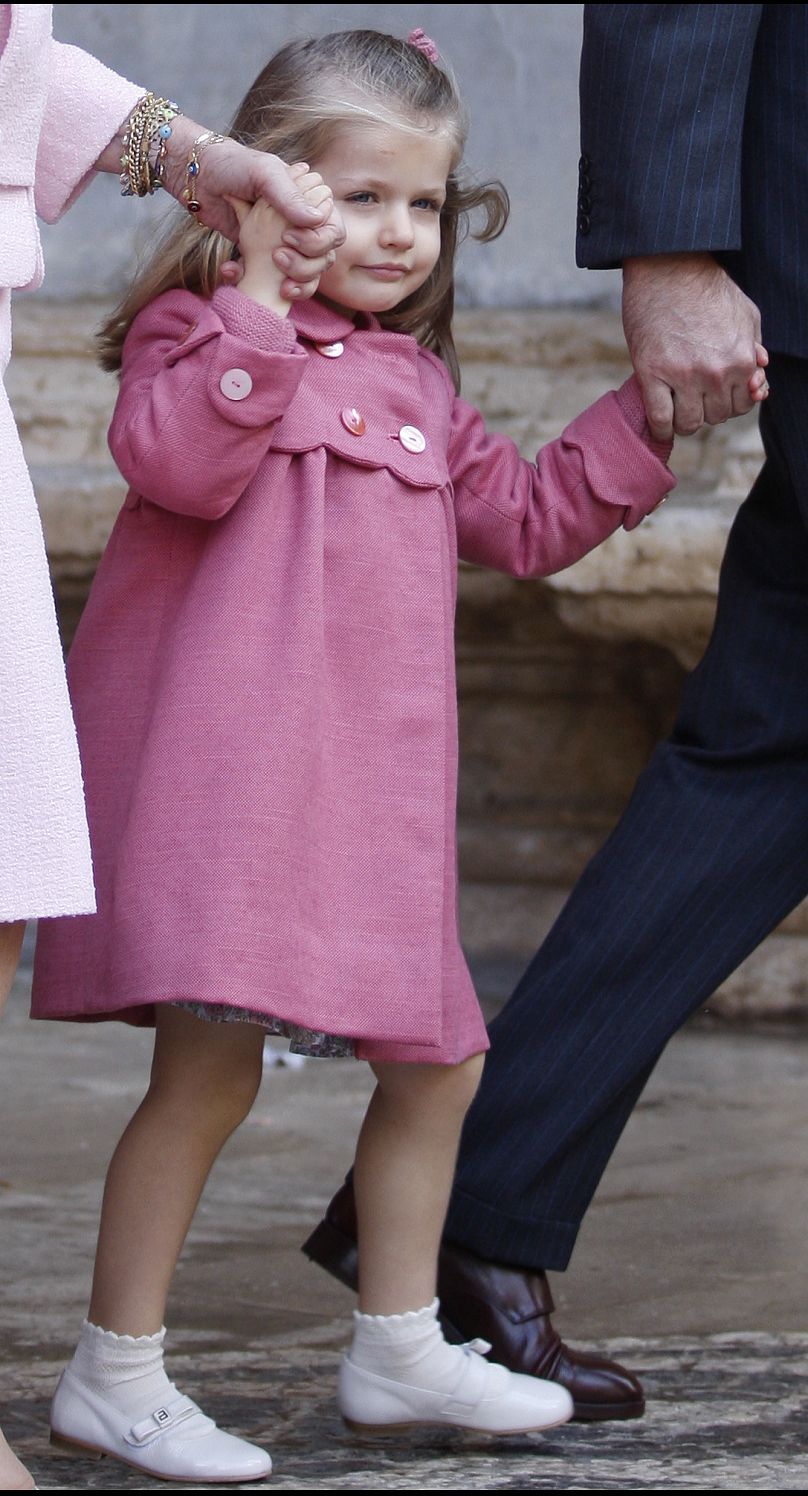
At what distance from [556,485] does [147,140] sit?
0.50 metres

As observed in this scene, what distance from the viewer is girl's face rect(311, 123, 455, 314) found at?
1801 mm

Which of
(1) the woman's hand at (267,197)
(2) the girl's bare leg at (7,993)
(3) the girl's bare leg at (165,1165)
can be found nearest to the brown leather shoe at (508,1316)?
(3) the girl's bare leg at (165,1165)

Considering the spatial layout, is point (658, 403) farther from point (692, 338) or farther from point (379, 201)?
point (379, 201)

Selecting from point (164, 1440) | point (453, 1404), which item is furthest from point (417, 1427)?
point (164, 1440)

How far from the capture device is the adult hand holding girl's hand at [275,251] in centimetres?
165

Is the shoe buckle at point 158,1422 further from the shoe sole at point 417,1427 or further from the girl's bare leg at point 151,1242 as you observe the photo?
the shoe sole at point 417,1427

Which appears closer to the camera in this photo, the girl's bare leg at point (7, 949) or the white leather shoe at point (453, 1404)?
the girl's bare leg at point (7, 949)

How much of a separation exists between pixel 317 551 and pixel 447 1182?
0.57 metres

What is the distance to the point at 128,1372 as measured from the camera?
1.75m

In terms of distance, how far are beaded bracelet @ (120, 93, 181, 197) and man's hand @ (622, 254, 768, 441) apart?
43 cm

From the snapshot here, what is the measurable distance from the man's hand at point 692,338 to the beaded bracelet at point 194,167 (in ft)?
1.33

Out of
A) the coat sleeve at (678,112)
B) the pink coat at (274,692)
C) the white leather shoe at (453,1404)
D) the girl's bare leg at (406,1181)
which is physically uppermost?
the coat sleeve at (678,112)

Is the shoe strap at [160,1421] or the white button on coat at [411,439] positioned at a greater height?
the white button on coat at [411,439]

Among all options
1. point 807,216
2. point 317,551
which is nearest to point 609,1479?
point 317,551
